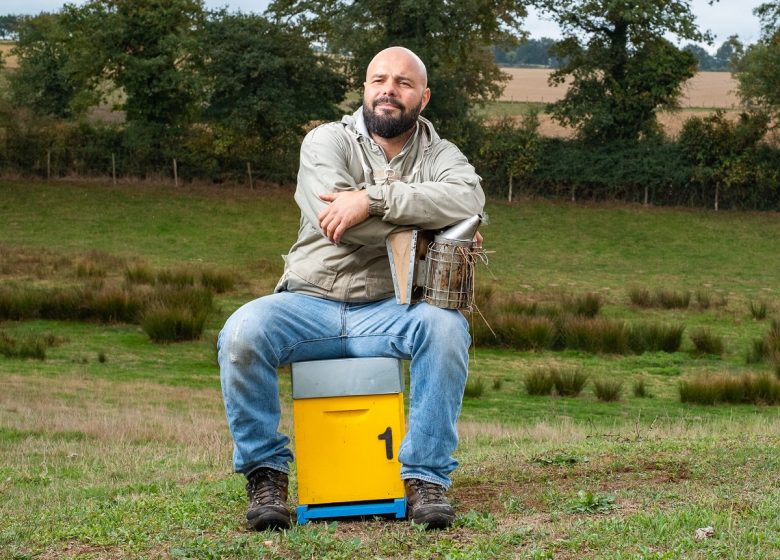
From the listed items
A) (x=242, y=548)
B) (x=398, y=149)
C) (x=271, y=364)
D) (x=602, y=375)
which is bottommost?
(x=602, y=375)

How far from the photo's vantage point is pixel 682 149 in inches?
1403

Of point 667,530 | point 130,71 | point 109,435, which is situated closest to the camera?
point 667,530

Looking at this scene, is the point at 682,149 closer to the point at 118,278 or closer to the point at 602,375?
the point at 118,278

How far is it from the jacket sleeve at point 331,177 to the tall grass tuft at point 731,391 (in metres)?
7.82

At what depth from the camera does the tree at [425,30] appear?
35156mm

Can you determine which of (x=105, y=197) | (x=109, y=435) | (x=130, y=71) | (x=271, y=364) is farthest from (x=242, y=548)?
(x=130, y=71)

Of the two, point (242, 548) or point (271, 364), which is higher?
point (271, 364)

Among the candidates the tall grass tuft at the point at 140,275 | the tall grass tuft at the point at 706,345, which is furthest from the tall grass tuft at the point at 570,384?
the tall grass tuft at the point at 140,275

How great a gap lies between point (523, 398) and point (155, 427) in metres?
4.60

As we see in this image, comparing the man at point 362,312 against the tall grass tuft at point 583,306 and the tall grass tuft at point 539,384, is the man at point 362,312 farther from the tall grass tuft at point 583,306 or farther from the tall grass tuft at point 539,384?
the tall grass tuft at point 583,306

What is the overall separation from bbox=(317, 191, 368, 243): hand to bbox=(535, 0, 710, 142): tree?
31.8m

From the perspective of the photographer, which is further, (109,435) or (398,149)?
(109,435)

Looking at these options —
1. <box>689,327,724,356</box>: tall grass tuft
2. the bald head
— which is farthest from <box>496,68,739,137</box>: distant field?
the bald head

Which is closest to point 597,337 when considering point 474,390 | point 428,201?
point 474,390
